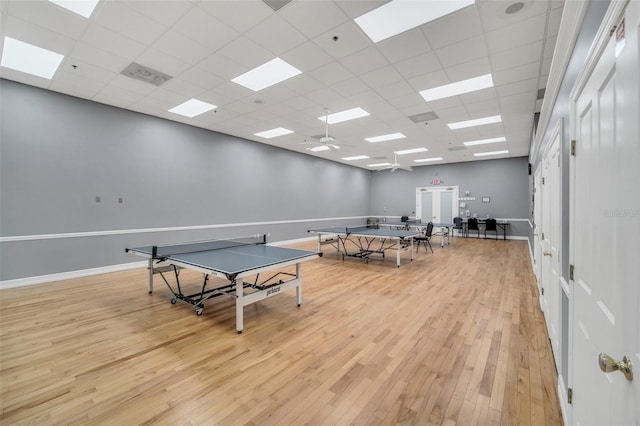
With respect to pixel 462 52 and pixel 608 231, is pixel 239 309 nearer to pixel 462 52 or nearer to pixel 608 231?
pixel 608 231

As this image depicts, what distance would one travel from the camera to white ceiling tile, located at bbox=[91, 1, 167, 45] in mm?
2871

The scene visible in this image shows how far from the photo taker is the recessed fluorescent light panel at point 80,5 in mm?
2793

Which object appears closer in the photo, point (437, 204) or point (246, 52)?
point (246, 52)

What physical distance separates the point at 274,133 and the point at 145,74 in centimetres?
359

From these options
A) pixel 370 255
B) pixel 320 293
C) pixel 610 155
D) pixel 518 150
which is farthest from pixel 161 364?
pixel 518 150

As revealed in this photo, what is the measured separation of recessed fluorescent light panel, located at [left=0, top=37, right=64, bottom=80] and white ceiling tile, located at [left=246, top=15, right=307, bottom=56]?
295 cm

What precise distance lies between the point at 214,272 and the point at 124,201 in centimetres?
428

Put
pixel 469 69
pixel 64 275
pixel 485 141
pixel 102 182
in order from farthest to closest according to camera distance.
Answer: pixel 485 141, pixel 102 182, pixel 64 275, pixel 469 69

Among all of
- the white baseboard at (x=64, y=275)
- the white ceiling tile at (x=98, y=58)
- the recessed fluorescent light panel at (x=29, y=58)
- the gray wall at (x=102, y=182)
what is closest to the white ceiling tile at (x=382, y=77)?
the white ceiling tile at (x=98, y=58)

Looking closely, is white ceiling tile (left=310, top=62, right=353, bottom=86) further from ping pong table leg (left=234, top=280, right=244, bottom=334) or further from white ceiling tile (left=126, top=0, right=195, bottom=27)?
ping pong table leg (left=234, top=280, right=244, bottom=334)

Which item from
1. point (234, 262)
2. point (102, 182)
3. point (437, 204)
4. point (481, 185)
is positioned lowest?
point (234, 262)

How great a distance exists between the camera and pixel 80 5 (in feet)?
9.34

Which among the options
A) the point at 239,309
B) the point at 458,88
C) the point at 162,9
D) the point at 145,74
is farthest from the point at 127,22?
the point at 458,88

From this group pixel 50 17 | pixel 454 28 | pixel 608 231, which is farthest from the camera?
pixel 454 28
